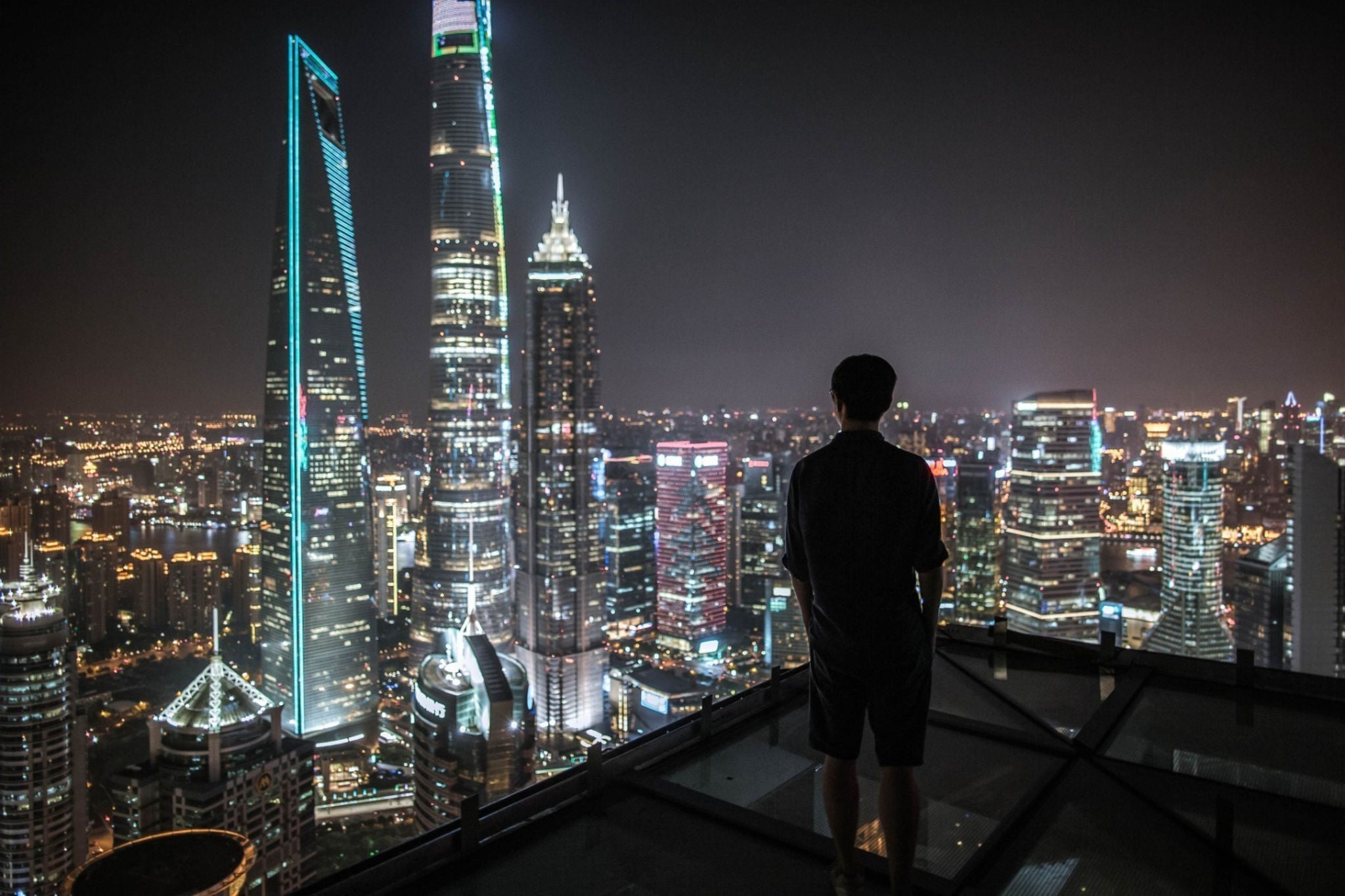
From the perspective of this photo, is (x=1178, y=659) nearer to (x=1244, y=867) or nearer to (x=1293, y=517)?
(x=1244, y=867)

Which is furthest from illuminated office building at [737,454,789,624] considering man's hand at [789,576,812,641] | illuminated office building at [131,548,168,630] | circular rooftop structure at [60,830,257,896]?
man's hand at [789,576,812,641]

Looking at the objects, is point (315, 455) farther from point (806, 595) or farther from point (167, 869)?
point (806, 595)

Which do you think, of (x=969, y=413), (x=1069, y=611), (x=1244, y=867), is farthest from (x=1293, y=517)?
(x=1244, y=867)

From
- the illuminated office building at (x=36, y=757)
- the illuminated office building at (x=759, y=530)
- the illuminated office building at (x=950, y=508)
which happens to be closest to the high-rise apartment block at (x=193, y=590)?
the illuminated office building at (x=36, y=757)

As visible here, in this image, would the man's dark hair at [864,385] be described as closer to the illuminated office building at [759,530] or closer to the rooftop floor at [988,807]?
the rooftop floor at [988,807]

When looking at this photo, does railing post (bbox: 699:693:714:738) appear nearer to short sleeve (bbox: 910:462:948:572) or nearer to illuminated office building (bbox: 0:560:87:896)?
short sleeve (bbox: 910:462:948:572)
